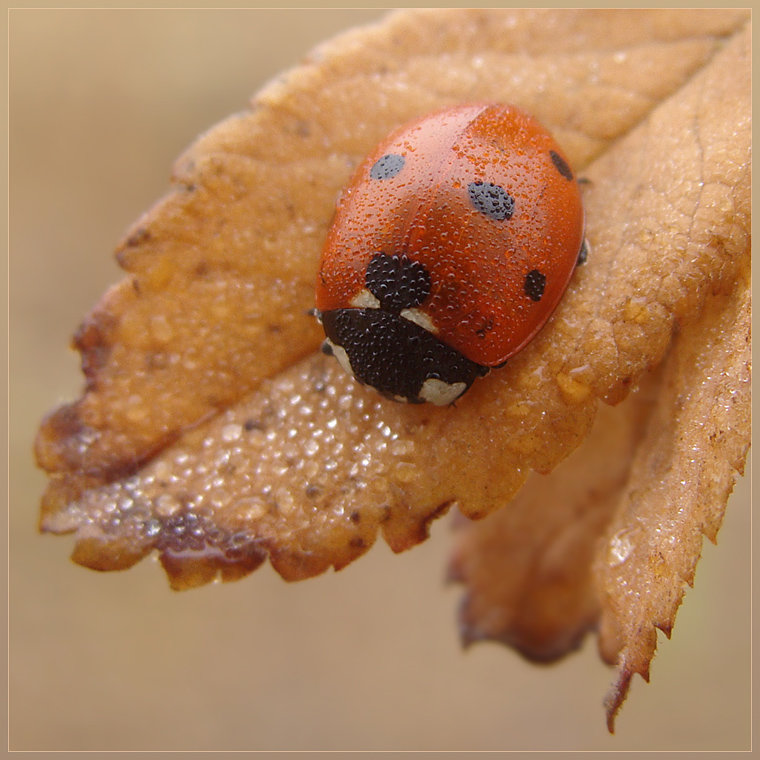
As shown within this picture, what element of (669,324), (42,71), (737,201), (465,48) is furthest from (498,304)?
(42,71)

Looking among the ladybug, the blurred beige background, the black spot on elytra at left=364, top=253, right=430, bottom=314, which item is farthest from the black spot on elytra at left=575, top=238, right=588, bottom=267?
the blurred beige background

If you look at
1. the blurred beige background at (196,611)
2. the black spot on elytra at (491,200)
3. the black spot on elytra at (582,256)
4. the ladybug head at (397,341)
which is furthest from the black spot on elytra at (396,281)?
the blurred beige background at (196,611)

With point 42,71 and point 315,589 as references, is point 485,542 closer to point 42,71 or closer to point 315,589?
point 315,589

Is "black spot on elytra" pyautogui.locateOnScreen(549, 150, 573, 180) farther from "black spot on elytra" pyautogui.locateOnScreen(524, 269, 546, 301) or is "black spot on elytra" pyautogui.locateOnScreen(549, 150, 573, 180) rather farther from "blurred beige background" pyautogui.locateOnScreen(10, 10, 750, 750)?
"blurred beige background" pyautogui.locateOnScreen(10, 10, 750, 750)

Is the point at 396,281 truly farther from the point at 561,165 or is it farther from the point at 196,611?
the point at 196,611

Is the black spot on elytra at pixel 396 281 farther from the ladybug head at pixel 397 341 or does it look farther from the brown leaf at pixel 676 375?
the brown leaf at pixel 676 375

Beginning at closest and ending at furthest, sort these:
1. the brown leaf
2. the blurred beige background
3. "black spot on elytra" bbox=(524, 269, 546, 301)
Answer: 1. the brown leaf
2. "black spot on elytra" bbox=(524, 269, 546, 301)
3. the blurred beige background
